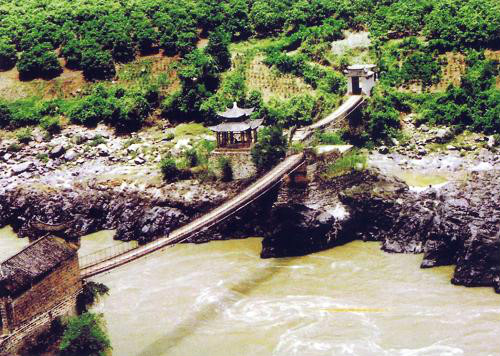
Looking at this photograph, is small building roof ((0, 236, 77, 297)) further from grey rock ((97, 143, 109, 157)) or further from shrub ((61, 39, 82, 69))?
shrub ((61, 39, 82, 69))

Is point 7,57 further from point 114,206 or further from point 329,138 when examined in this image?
point 329,138

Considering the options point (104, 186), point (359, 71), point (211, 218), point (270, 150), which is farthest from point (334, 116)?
point (211, 218)

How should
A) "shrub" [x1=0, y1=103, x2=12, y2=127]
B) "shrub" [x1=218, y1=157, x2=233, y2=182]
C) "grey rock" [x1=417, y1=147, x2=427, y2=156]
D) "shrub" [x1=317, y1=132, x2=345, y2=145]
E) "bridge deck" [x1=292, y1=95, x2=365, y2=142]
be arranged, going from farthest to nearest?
"shrub" [x1=0, y1=103, x2=12, y2=127]
"grey rock" [x1=417, y1=147, x2=427, y2=156]
"shrub" [x1=317, y1=132, x2=345, y2=145]
"bridge deck" [x1=292, y1=95, x2=365, y2=142]
"shrub" [x1=218, y1=157, x2=233, y2=182]

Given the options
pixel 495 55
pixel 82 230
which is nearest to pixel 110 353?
pixel 82 230

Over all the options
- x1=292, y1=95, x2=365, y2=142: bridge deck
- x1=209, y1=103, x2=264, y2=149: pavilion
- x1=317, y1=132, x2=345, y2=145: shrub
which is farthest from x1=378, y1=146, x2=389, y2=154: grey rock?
x1=209, y1=103, x2=264, y2=149: pavilion

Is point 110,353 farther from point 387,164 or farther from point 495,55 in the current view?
point 495,55
